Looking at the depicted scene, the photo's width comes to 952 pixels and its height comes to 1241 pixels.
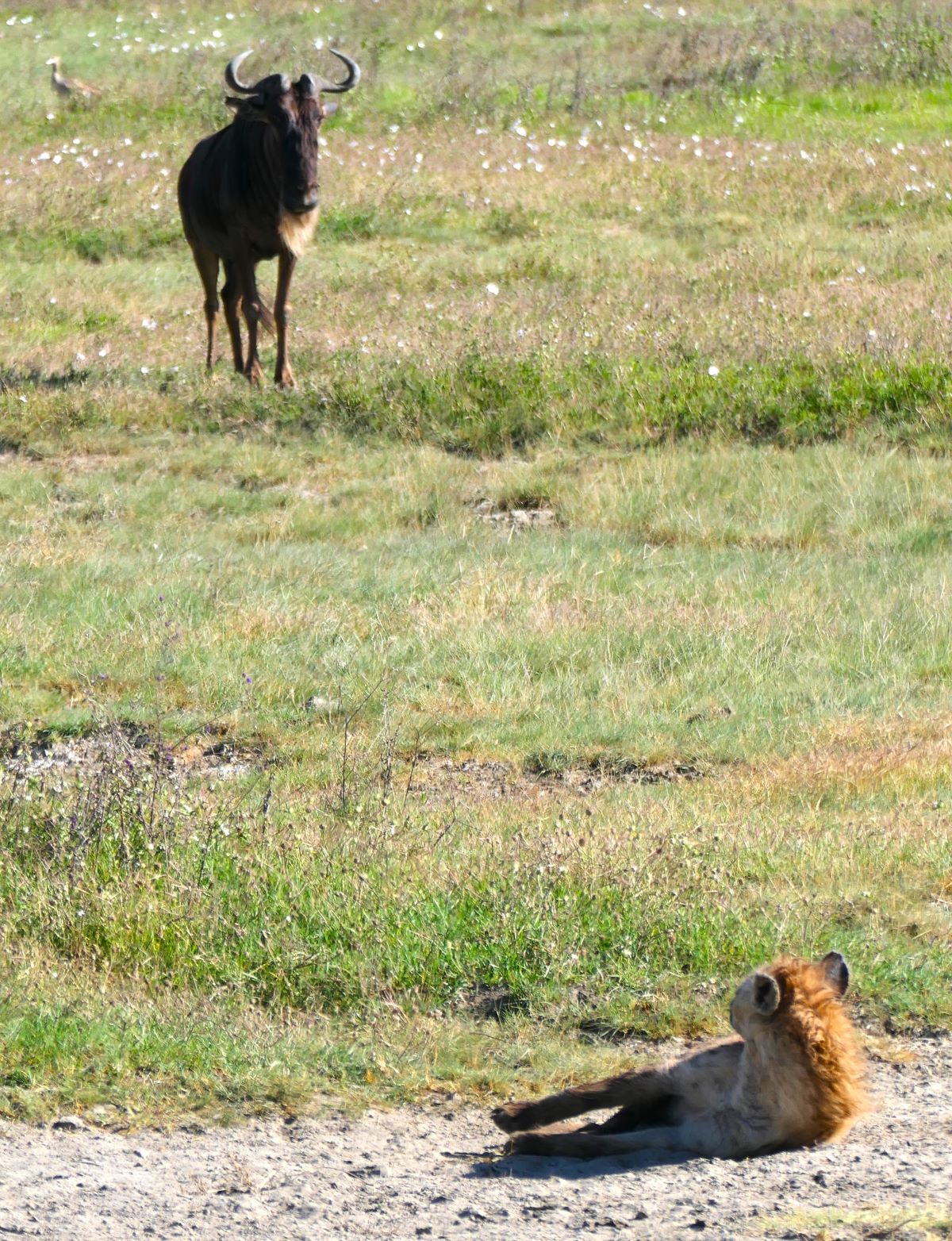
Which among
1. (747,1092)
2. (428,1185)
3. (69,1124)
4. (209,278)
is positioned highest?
(747,1092)

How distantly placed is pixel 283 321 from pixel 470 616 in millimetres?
6193

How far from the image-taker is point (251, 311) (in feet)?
47.9

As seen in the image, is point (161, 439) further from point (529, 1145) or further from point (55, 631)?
point (529, 1145)

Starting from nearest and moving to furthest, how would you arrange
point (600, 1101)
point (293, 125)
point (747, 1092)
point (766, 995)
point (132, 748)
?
point (766, 995), point (747, 1092), point (600, 1101), point (132, 748), point (293, 125)

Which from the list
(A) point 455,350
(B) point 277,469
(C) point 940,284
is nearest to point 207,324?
(A) point 455,350

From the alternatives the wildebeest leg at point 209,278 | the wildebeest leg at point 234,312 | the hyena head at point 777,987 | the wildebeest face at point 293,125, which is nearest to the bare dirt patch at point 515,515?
the wildebeest leg at point 234,312

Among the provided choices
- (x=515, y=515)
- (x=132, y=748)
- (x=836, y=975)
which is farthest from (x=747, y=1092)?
(x=515, y=515)

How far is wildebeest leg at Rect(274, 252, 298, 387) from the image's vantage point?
47.4 feet

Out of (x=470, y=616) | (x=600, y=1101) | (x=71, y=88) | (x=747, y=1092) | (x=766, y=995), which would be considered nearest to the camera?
(x=766, y=995)

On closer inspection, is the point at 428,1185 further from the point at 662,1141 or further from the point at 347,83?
the point at 347,83

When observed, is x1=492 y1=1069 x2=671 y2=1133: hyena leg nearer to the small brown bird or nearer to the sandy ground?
the sandy ground

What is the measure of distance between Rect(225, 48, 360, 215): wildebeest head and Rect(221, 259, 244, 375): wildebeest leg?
87cm

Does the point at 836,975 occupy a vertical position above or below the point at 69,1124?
above

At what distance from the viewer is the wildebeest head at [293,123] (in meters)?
14.3
